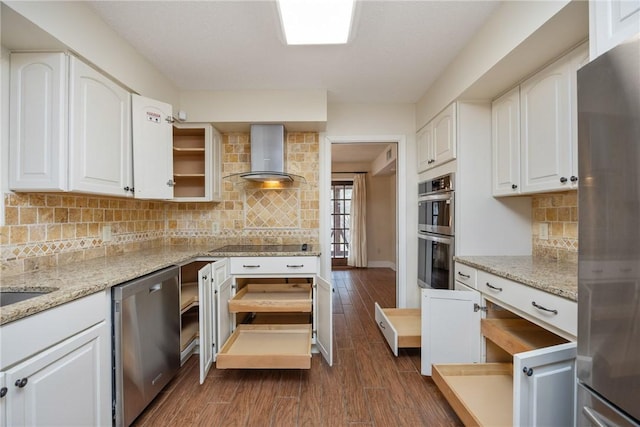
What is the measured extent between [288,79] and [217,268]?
169cm

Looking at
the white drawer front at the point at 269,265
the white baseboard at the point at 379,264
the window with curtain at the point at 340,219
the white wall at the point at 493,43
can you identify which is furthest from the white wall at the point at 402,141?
the window with curtain at the point at 340,219

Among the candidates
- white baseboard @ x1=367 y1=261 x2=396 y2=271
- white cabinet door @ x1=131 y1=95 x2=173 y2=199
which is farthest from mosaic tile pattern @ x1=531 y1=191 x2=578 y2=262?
white baseboard @ x1=367 y1=261 x2=396 y2=271

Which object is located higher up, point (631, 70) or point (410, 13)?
point (410, 13)

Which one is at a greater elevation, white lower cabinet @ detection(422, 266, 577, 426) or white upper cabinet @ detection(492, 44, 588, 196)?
white upper cabinet @ detection(492, 44, 588, 196)

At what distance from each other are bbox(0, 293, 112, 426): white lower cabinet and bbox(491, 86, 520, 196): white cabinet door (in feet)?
8.22

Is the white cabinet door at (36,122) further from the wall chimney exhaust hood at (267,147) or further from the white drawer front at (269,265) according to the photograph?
the wall chimney exhaust hood at (267,147)

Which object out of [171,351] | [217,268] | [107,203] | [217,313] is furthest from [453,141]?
[107,203]

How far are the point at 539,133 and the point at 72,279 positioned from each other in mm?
2671

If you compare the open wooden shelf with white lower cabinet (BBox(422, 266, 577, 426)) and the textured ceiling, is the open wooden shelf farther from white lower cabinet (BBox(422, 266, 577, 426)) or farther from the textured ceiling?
the textured ceiling

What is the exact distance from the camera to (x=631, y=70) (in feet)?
2.31

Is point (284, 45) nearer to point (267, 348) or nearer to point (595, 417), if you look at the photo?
point (267, 348)

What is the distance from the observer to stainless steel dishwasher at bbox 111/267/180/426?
1.30m

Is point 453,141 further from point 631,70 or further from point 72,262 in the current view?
point 72,262

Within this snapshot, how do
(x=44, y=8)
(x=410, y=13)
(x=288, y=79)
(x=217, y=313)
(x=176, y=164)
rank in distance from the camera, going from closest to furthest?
(x=44, y=8), (x=410, y=13), (x=217, y=313), (x=288, y=79), (x=176, y=164)
